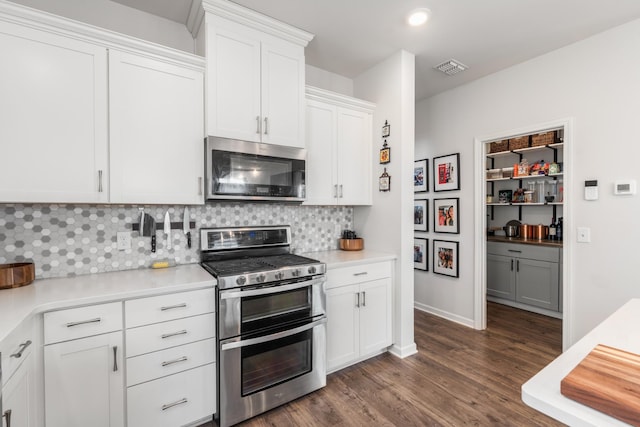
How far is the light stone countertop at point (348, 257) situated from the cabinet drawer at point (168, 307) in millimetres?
955

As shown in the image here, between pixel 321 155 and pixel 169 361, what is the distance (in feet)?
6.47

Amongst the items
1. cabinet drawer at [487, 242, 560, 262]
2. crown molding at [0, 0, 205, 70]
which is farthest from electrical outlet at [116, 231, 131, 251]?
cabinet drawer at [487, 242, 560, 262]

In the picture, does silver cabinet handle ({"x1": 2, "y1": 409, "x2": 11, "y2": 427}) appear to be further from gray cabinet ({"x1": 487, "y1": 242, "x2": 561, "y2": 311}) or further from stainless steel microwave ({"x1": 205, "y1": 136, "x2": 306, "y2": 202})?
gray cabinet ({"x1": 487, "y1": 242, "x2": 561, "y2": 311})

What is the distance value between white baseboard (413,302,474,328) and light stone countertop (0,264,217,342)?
118 inches

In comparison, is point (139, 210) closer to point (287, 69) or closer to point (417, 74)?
point (287, 69)

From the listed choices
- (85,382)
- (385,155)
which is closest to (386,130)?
(385,155)

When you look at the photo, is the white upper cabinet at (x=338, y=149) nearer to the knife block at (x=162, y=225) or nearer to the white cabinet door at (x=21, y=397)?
the knife block at (x=162, y=225)

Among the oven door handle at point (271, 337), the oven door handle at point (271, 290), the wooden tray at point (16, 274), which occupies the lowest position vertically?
the oven door handle at point (271, 337)

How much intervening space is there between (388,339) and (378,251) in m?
0.82

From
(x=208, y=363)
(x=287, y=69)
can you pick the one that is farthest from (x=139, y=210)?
(x=287, y=69)

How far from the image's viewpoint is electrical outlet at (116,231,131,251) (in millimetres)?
2113

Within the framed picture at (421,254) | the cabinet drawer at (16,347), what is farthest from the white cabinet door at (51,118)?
the framed picture at (421,254)

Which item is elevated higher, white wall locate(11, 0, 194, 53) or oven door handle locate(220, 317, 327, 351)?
white wall locate(11, 0, 194, 53)

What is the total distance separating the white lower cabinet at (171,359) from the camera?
1.67 metres
